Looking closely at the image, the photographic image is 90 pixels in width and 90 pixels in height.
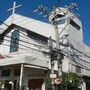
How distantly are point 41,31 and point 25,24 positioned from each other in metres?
2.33

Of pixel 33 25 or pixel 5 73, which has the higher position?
pixel 33 25

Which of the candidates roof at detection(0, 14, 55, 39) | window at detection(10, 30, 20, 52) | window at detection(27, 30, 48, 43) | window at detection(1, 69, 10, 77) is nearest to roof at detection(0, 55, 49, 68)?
window at detection(1, 69, 10, 77)

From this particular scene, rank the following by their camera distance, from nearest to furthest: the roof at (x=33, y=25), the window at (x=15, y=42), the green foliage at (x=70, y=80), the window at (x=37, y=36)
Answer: the green foliage at (x=70, y=80)
the window at (x=37, y=36)
the window at (x=15, y=42)
the roof at (x=33, y=25)

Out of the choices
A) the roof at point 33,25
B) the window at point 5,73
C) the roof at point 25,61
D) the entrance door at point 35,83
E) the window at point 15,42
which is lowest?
the entrance door at point 35,83

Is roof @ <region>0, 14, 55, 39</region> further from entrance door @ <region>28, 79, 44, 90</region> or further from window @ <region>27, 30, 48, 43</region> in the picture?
entrance door @ <region>28, 79, 44, 90</region>

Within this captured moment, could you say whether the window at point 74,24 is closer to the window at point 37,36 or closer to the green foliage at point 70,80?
the window at point 37,36

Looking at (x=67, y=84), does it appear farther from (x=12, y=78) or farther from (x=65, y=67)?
(x=12, y=78)

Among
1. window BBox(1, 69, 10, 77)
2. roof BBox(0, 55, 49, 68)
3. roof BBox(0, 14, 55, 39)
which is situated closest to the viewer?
roof BBox(0, 55, 49, 68)

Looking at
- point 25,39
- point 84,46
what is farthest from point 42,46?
point 84,46

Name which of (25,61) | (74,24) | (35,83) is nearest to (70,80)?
(35,83)

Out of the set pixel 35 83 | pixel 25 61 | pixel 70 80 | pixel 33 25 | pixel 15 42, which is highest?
pixel 33 25

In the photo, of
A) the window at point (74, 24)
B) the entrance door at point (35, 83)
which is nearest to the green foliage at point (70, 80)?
the entrance door at point (35, 83)

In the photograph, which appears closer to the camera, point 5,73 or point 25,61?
point 25,61

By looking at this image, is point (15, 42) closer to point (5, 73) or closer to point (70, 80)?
point (5, 73)
